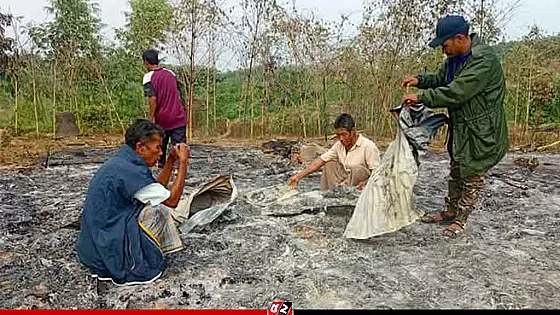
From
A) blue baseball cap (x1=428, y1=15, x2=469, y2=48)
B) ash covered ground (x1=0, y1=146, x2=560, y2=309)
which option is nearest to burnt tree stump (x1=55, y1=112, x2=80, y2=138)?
ash covered ground (x1=0, y1=146, x2=560, y2=309)

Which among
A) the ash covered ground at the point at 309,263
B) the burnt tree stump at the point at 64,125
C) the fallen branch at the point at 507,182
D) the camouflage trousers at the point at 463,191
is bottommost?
the ash covered ground at the point at 309,263

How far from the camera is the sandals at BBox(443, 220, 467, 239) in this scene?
3.71 m

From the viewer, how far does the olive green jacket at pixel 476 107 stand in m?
3.38

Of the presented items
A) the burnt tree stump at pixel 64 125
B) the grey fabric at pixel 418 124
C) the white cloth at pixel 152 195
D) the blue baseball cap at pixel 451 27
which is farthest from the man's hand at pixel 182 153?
the burnt tree stump at pixel 64 125

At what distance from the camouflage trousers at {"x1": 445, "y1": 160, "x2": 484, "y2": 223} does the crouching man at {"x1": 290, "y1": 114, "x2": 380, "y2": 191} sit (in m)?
0.56

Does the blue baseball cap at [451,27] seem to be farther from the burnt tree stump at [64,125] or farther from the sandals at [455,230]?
the burnt tree stump at [64,125]

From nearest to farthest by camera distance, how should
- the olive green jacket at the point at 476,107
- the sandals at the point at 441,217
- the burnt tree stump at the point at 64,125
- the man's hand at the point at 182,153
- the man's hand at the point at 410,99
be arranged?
the man's hand at the point at 182,153 → the olive green jacket at the point at 476,107 → the man's hand at the point at 410,99 → the sandals at the point at 441,217 → the burnt tree stump at the point at 64,125

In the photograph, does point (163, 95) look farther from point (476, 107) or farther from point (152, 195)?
point (476, 107)

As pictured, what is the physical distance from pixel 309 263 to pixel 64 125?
753 centimetres

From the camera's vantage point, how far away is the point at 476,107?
349 centimetres

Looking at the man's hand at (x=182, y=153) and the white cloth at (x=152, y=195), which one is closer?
the white cloth at (x=152, y=195)

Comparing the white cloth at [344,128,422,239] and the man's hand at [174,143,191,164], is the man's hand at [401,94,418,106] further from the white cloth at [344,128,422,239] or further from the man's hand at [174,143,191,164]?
the man's hand at [174,143,191,164]

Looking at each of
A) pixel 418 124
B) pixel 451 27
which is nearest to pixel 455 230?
pixel 418 124

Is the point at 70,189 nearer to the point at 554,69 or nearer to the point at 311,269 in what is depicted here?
the point at 311,269
